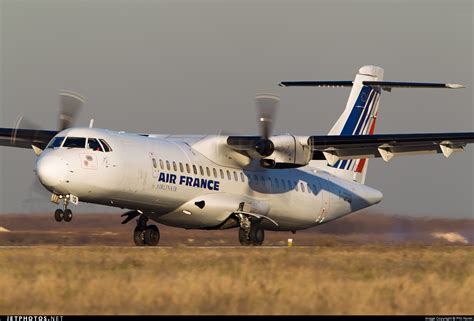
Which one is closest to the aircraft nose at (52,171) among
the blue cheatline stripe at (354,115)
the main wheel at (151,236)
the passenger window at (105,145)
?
the passenger window at (105,145)

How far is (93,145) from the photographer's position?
77.5 feet

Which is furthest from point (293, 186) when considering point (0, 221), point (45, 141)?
point (0, 221)

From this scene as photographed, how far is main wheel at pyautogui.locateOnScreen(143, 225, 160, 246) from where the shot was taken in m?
26.6

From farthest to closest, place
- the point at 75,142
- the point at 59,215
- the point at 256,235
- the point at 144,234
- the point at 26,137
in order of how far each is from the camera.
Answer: the point at 26,137 → the point at 256,235 → the point at 144,234 → the point at 75,142 → the point at 59,215

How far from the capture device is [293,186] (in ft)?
94.2

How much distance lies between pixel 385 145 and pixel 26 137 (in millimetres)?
10283

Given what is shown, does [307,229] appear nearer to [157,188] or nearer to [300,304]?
[157,188]

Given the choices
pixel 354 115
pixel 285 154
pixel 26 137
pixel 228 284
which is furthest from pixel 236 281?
pixel 354 115

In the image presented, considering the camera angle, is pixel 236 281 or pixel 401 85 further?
pixel 401 85

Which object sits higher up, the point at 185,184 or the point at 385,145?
the point at 385,145

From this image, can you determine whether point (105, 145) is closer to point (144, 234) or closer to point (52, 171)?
point (52, 171)

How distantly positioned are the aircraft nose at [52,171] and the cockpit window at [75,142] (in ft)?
2.20

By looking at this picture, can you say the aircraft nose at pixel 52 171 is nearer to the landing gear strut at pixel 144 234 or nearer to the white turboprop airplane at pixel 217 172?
the white turboprop airplane at pixel 217 172

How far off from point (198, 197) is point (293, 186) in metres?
3.98
